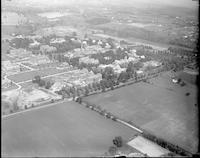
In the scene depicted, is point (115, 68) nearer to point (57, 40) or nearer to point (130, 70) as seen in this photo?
point (130, 70)

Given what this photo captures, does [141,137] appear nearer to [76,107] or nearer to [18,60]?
[76,107]

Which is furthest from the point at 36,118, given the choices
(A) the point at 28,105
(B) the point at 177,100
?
(B) the point at 177,100

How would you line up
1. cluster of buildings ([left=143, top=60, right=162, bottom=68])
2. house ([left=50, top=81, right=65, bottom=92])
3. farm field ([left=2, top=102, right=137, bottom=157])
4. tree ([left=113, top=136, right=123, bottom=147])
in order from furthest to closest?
cluster of buildings ([left=143, top=60, right=162, bottom=68])
house ([left=50, top=81, right=65, bottom=92])
tree ([left=113, top=136, right=123, bottom=147])
farm field ([left=2, top=102, right=137, bottom=157])

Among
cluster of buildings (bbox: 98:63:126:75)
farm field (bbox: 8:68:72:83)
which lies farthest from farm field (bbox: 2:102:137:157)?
cluster of buildings (bbox: 98:63:126:75)

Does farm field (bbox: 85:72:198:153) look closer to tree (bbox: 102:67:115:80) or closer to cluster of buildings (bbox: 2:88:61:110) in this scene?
tree (bbox: 102:67:115:80)

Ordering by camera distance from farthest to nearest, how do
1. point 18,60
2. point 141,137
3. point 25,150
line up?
point 18,60
point 141,137
point 25,150

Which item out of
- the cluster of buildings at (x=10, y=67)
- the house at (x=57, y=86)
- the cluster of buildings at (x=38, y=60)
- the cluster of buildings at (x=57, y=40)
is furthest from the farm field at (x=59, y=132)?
the cluster of buildings at (x=57, y=40)
